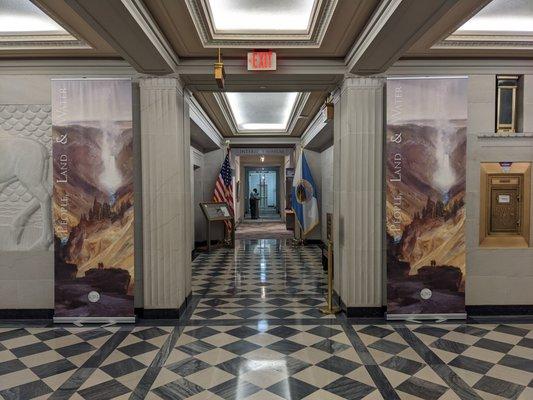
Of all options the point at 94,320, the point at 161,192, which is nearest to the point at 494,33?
the point at 161,192

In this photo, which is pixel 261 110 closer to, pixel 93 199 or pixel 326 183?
pixel 326 183

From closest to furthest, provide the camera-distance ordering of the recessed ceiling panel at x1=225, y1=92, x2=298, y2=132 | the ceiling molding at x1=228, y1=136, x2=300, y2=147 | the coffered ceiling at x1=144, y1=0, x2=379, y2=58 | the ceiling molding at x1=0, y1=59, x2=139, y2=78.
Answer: the coffered ceiling at x1=144, y1=0, x2=379, y2=58, the ceiling molding at x1=0, y1=59, x2=139, y2=78, the recessed ceiling panel at x1=225, y1=92, x2=298, y2=132, the ceiling molding at x1=228, y1=136, x2=300, y2=147

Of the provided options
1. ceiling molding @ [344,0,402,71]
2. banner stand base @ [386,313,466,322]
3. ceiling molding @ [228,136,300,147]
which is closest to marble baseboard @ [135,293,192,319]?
banner stand base @ [386,313,466,322]

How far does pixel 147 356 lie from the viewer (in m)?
3.78

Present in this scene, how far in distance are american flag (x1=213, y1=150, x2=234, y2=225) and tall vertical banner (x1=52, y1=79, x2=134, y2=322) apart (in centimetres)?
665

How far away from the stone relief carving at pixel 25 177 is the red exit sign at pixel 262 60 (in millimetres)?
2559

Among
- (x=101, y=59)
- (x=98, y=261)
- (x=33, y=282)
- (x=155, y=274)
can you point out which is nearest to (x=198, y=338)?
(x=155, y=274)

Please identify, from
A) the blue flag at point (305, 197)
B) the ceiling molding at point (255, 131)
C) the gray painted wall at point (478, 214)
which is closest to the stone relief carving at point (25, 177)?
the ceiling molding at point (255, 131)

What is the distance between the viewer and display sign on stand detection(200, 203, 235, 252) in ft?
34.2

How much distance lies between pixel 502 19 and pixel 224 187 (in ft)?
28.4

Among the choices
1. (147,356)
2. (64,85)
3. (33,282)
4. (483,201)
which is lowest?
(147,356)

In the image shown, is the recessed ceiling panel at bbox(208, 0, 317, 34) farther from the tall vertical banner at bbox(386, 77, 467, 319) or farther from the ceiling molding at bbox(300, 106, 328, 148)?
the ceiling molding at bbox(300, 106, 328, 148)

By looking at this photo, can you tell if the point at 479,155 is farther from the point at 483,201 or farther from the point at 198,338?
the point at 198,338

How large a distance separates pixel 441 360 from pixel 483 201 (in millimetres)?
2249
